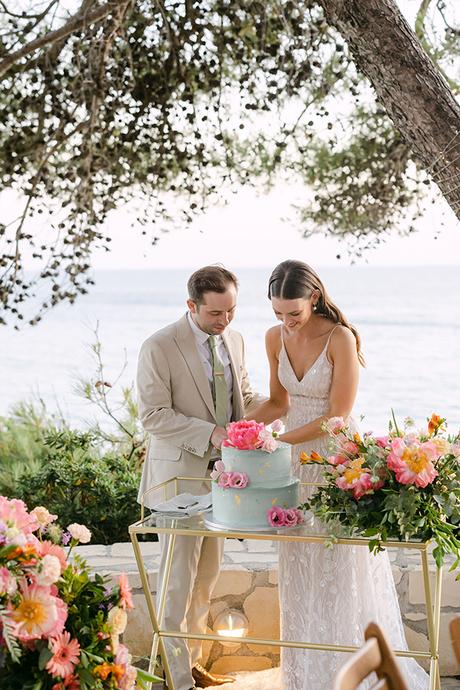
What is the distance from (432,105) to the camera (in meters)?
3.62

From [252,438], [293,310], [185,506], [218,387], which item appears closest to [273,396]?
[218,387]

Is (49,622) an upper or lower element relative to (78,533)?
lower

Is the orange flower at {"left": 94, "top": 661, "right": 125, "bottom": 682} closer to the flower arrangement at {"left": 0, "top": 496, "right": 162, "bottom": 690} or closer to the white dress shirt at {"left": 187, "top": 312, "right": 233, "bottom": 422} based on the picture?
the flower arrangement at {"left": 0, "top": 496, "right": 162, "bottom": 690}

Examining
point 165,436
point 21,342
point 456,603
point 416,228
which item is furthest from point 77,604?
point 21,342

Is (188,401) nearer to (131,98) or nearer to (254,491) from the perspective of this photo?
(254,491)

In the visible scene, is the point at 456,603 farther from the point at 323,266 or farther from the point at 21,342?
the point at 323,266

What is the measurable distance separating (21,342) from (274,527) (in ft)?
82.2

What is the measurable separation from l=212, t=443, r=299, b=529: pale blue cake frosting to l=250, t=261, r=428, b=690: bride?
19.6 inches

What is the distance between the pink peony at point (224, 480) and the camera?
289 centimetres

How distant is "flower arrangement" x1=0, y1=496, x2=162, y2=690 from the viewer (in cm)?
187

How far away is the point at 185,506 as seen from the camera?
3.15 m

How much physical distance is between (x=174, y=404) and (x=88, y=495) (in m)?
1.73

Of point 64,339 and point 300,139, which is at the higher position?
point 300,139

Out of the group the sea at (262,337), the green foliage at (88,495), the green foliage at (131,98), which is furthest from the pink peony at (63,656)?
the sea at (262,337)
